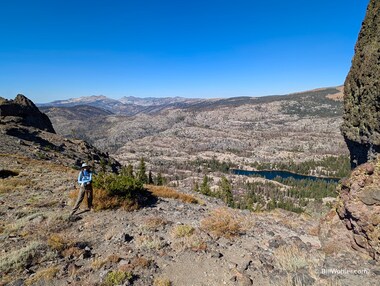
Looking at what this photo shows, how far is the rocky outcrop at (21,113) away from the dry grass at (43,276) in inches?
2450

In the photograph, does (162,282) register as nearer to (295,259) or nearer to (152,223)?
(295,259)

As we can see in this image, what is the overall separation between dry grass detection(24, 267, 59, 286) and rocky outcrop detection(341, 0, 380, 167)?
19.2 m

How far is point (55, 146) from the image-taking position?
57.8m

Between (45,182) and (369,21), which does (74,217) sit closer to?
(45,182)

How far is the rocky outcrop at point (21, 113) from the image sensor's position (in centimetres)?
6331

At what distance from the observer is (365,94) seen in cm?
1798

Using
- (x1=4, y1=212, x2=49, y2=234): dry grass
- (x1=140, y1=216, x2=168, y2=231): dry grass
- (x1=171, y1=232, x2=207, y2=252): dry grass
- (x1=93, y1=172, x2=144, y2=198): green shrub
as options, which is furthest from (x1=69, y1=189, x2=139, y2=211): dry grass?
(x1=171, y1=232, x2=207, y2=252): dry grass

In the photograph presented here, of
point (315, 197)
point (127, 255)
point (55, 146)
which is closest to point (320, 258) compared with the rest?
point (127, 255)

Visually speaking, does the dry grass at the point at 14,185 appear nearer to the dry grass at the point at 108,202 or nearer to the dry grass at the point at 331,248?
the dry grass at the point at 108,202

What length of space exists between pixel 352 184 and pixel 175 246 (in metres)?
7.70

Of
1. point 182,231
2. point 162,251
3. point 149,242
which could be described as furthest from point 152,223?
point 162,251

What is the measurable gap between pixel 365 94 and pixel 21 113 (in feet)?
261

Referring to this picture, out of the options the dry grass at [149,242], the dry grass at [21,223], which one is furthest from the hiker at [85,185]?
the dry grass at [149,242]

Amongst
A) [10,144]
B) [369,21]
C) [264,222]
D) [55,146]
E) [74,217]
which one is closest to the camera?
[74,217]
